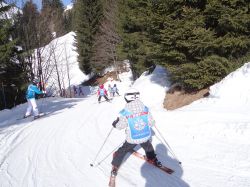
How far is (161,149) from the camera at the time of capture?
888cm

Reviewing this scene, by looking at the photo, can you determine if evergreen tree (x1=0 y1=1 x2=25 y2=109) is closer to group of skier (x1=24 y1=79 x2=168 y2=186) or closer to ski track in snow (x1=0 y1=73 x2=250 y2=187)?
ski track in snow (x1=0 y1=73 x2=250 y2=187)

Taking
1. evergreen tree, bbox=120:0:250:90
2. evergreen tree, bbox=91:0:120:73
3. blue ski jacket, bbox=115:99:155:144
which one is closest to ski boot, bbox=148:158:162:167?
blue ski jacket, bbox=115:99:155:144

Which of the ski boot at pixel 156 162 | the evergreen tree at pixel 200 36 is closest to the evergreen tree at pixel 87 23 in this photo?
the evergreen tree at pixel 200 36

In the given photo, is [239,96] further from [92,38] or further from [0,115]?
[92,38]

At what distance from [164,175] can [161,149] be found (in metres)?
2.03

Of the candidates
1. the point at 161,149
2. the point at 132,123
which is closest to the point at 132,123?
the point at 132,123

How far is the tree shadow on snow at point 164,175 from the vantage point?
642 cm

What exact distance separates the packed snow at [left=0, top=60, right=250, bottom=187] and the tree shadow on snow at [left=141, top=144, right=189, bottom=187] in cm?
2

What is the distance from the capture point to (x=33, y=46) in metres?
36.2

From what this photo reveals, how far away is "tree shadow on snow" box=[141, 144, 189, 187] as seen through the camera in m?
6.42

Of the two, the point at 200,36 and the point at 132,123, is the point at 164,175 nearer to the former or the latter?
the point at 132,123

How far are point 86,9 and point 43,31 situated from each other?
17311mm

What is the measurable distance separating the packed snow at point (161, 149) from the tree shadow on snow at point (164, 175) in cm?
2

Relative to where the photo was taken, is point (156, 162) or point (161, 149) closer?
point (156, 162)
